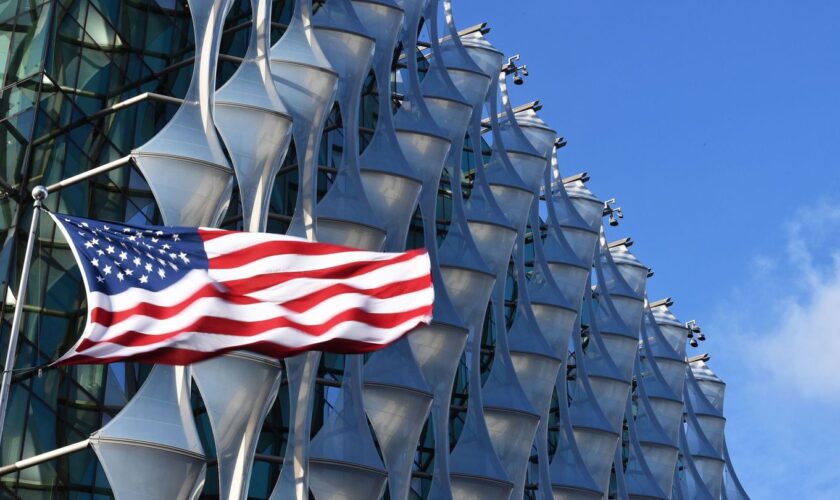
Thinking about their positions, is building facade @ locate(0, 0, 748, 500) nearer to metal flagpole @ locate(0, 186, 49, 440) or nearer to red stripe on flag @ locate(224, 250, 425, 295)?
red stripe on flag @ locate(224, 250, 425, 295)

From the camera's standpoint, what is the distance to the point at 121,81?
37.7 metres

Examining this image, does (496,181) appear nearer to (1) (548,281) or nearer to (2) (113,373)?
(1) (548,281)

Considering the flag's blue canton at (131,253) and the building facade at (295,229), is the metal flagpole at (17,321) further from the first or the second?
the building facade at (295,229)

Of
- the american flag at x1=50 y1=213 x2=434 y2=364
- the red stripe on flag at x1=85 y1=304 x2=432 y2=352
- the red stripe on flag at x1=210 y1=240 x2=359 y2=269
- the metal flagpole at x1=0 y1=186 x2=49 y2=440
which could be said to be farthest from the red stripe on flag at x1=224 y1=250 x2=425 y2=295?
the metal flagpole at x1=0 y1=186 x2=49 y2=440

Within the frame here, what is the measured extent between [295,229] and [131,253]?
562 inches

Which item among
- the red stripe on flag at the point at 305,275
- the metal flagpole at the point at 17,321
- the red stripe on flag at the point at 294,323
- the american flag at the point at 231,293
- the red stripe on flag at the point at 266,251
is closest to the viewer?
the metal flagpole at the point at 17,321

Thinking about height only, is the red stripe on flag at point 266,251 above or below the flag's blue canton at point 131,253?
above

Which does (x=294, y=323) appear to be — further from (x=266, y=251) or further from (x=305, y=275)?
(x=266, y=251)

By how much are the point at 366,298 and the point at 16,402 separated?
12901 millimetres

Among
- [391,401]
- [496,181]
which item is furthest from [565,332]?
[391,401]

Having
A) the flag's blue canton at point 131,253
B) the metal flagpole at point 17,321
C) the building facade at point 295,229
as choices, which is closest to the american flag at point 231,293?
the flag's blue canton at point 131,253

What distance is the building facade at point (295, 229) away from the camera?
32.3 metres

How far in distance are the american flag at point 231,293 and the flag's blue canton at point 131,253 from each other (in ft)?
0.04

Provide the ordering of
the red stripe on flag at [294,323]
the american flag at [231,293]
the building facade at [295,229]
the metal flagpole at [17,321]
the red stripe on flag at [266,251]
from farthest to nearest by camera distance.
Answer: the building facade at [295,229], the red stripe on flag at [266,251], the red stripe on flag at [294,323], the american flag at [231,293], the metal flagpole at [17,321]
